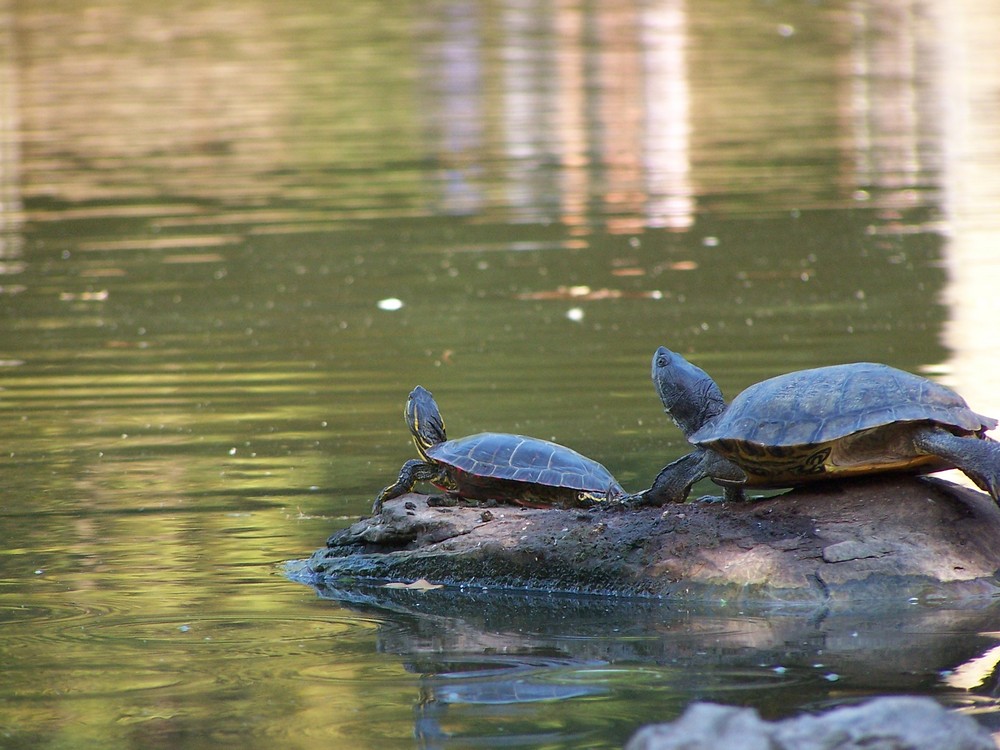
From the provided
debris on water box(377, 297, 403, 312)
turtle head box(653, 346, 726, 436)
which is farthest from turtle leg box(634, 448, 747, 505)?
debris on water box(377, 297, 403, 312)

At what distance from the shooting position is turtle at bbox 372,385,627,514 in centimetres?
641

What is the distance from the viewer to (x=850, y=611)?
5441mm

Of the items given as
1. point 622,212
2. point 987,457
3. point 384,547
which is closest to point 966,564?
point 987,457

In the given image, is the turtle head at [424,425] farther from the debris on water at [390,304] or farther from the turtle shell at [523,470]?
the debris on water at [390,304]

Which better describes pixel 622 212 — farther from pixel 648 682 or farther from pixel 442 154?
pixel 648 682

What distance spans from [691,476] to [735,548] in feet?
1.23

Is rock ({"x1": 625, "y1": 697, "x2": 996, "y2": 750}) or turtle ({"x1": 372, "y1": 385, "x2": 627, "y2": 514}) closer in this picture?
rock ({"x1": 625, "y1": 697, "x2": 996, "y2": 750})

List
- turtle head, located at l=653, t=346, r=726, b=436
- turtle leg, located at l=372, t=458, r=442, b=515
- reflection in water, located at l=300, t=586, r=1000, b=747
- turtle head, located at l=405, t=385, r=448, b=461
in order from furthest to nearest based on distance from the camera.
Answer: turtle head, located at l=405, t=385, r=448, b=461
turtle leg, located at l=372, t=458, r=442, b=515
turtle head, located at l=653, t=346, r=726, b=436
reflection in water, located at l=300, t=586, r=1000, b=747

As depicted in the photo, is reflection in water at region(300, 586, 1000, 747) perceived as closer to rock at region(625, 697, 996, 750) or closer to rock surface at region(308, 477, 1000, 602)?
rock surface at region(308, 477, 1000, 602)

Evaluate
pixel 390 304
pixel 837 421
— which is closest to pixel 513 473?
pixel 837 421

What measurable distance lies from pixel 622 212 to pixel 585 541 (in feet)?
34.1

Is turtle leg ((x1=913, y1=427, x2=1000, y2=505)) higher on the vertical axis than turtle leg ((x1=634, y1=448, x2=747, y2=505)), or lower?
higher

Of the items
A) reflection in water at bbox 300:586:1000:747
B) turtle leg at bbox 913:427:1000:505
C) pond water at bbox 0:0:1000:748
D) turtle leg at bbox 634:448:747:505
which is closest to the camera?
reflection in water at bbox 300:586:1000:747

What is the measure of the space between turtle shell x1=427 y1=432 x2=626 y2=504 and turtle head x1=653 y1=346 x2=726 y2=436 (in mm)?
514
